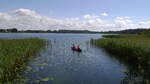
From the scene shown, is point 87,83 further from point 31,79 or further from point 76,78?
point 31,79

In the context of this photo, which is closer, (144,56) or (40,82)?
(40,82)

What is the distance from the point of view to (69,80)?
42.3ft

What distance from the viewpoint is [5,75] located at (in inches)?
470

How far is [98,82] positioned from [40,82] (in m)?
4.14

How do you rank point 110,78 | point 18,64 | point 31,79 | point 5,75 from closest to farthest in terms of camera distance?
point 5,75 < point 31,79 < point 110,78 < point 18,64

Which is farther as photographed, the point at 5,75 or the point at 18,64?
the point at 18,64

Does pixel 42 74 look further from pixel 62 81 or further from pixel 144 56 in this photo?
pixel 144 56

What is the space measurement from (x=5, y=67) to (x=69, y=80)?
4.65m

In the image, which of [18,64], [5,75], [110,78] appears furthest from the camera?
[18,64]

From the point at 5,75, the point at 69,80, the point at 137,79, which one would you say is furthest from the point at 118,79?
the point at 5,75

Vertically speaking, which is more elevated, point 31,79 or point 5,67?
point 5,67

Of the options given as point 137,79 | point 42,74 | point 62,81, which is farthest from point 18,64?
point 137,79

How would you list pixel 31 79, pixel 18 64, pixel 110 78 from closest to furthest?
pixel 31 79 → pixel 110 78 → pixel 18 64

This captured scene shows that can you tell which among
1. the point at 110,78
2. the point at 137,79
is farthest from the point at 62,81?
the point at 137,79
